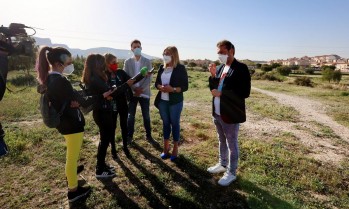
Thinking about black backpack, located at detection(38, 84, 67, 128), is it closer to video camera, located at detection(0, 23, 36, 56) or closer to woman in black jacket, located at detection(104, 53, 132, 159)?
video camera, located at detection(0, 23, 36, 56)

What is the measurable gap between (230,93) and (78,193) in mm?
2626

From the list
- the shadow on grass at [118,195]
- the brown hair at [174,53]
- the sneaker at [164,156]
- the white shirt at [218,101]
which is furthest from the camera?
the sneaker at [164,156]

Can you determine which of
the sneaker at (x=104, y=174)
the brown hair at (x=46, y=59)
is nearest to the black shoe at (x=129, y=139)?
the sneaker at (x=104, y=174)

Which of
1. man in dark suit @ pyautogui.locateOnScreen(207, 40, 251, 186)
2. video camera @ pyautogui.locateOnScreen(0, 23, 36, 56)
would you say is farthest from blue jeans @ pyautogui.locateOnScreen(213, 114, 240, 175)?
video camera @ pyautogui.locateOnScreen(0, 23, 36, 56)

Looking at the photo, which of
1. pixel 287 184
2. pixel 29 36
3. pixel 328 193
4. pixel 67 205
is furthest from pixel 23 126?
pixel 328 193

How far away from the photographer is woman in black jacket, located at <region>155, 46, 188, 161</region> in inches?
176

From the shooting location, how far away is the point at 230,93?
376 centimetres

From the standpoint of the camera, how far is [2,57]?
266cm

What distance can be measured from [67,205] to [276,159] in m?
3.93

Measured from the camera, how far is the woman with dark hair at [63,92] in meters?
3.09

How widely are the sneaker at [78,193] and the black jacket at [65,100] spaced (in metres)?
0.93

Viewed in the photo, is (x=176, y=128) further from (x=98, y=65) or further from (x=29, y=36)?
(x=29, y=36)

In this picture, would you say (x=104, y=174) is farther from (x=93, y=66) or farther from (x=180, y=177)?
(x=93, y=66)

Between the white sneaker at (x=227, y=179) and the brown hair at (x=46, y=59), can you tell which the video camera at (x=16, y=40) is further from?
the white sneaker at (x=227, y=179)
